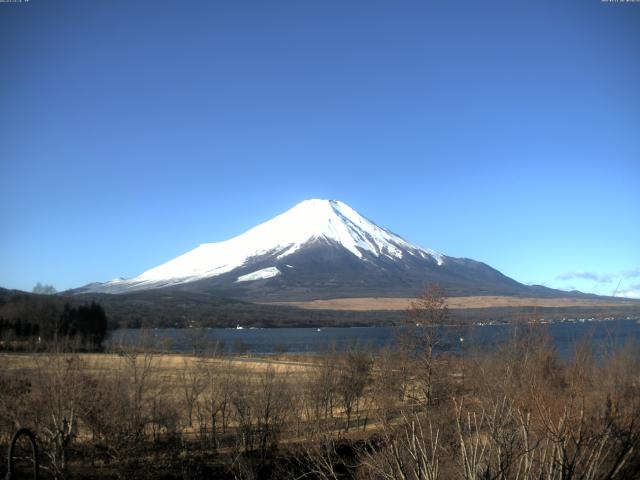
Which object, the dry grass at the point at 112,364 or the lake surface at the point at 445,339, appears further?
the lake surface at the point at 445,339

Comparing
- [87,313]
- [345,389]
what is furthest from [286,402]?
[87,313]

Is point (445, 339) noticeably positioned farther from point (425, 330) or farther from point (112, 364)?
point (112, 364)

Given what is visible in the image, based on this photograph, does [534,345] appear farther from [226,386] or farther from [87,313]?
[87,313]

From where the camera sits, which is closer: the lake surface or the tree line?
the lake surface

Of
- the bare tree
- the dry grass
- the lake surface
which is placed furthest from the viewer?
the lake surface

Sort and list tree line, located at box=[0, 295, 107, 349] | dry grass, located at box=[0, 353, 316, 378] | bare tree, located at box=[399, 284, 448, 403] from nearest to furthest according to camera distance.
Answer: dry grass, located at box=[0, 353, 316, 378] < bare tree, located at box=[399, 284, 448, 403] < tree line, located at box=[0, 295, 107, 349]

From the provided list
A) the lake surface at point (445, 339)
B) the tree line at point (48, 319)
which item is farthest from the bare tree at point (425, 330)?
the tree line at point (48, 319)

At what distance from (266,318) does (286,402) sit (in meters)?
158

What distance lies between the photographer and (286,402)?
25438 mm

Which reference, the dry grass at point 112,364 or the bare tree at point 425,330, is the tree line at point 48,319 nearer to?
the dry grass at point 112,364

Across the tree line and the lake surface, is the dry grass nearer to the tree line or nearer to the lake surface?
the lake surface

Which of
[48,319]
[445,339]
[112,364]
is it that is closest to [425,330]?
[445,339]

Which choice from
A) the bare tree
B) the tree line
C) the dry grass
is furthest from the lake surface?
the tree line

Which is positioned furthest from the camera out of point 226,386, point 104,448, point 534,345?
point 534,345
